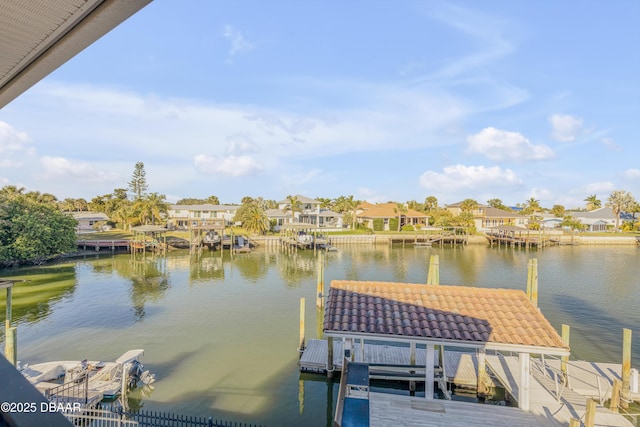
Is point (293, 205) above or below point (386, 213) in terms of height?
above

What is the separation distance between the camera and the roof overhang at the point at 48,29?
6.96ft

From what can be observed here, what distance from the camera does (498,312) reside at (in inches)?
375

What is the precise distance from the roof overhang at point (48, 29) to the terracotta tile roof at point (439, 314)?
8140mm

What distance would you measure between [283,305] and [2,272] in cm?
2693

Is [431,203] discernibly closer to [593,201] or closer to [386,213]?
[386,213]

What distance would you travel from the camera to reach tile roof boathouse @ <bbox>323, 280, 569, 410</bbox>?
848 cm

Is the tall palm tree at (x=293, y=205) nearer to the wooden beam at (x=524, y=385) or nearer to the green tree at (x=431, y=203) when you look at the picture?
the green tree at (x=431, y=203)

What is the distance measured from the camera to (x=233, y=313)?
20219mm

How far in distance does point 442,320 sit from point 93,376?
11267 mm

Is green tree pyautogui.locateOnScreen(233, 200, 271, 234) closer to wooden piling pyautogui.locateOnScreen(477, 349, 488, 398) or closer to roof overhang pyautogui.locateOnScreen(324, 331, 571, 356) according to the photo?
wooden piling pyautogui.locateOnScreen(477, 349, 488, 398)

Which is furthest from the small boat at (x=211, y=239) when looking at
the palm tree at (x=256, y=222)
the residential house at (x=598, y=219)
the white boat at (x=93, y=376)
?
the residential house at (x=598, y=219)

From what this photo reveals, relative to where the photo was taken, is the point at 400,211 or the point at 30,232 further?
the point at 400,211

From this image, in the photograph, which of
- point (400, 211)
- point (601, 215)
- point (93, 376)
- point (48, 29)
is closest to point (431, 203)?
point (400, 211)

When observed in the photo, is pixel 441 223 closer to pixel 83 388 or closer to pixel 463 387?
pixel 463 387
